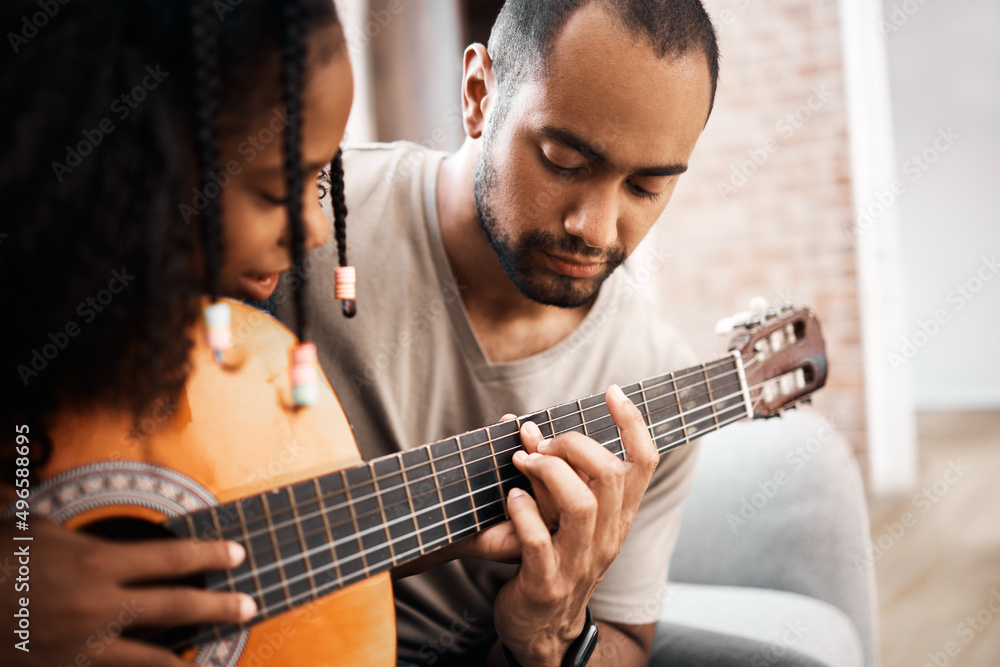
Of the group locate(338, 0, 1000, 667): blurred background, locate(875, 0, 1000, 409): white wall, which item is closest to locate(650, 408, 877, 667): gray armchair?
locate(338, 0, 1000, 667): blurred background

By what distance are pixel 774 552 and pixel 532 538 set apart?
878mm

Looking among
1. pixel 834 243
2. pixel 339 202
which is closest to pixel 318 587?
pixel 339 202

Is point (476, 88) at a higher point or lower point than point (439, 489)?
higher

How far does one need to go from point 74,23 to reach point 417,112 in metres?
1.73

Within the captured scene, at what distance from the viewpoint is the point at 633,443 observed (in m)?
0.88

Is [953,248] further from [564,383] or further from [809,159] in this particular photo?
[564,383]

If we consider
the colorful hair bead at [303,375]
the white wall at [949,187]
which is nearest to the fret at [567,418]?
the colorful hair bead at [303,375]

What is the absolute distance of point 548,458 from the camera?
32.0 inches

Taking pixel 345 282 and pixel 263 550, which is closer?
pixel 263 550

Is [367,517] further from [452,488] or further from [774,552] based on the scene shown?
[774,552]

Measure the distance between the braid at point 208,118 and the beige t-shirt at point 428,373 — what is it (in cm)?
41

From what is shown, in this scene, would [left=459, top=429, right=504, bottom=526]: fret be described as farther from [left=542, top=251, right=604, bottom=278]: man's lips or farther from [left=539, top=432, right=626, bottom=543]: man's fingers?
[left=542, top=251, right=604, bottom=278]: man's lips

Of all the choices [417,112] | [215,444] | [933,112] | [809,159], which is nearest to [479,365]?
[215,444]

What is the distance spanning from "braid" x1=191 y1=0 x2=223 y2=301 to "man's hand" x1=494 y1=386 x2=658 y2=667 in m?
0.42
